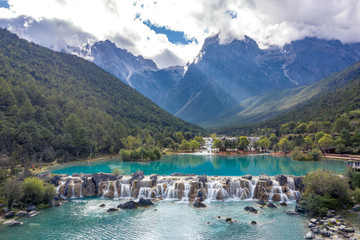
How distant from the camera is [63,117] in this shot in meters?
96.2

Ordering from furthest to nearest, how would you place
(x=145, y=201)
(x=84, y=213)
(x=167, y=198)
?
(x=167, y=198), (x=145, y=201), (x=84, y=213)

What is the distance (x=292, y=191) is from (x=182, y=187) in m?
18.9

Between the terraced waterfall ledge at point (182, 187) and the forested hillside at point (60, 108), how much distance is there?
22.8 metres

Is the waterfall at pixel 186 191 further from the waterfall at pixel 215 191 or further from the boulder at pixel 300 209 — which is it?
the boulder at pixel 300 209

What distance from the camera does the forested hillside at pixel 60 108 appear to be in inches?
2872

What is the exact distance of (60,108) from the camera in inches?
4021

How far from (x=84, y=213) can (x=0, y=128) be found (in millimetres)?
47413

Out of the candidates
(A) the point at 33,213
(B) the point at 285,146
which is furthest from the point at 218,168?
(A) the point at 33,213

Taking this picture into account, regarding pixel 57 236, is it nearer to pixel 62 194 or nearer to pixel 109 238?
pixel 109 238

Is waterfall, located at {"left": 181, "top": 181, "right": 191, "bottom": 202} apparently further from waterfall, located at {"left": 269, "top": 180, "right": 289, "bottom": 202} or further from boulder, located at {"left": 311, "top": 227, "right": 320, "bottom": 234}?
boulder, located at {"left": 311, "top": 227, "right": 320, "bottom": 234}

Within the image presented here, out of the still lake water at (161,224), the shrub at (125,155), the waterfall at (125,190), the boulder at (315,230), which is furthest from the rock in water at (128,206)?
the shrub at (125,155)

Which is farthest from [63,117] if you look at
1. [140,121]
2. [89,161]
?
[140,121]

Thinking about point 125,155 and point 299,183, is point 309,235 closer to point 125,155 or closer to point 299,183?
point 299,183

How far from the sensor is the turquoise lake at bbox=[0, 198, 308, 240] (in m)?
28.2
